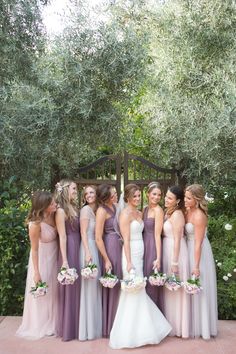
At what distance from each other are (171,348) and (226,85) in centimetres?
418

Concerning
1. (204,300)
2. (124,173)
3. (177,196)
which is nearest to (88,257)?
(177,196)

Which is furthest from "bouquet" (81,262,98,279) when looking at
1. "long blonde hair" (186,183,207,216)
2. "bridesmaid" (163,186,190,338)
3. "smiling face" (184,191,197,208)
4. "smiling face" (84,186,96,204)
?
"long blonde hair" (186,183,207,216)

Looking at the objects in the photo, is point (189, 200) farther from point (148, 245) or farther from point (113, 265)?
point (113, 265)

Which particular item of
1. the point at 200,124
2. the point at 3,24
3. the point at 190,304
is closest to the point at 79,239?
the point at 190,304

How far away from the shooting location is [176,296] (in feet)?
14.4

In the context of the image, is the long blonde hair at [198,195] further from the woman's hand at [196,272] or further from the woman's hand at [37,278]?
the woman's hand at [37,278]

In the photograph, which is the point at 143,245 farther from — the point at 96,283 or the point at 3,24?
the point at 3,24

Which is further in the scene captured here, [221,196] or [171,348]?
[221,196]

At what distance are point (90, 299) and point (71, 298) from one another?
0.65 feet

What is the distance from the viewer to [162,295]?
448cm

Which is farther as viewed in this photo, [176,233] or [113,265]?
[113,265]

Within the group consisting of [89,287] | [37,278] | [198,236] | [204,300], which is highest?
[198,236]

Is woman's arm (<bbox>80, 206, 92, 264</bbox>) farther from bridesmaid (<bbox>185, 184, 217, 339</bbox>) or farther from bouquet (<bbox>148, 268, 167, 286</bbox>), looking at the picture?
bridesmaid (<bbox>185, 184, 217, 339</bbox>)

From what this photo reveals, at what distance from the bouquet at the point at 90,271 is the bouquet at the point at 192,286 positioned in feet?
3.02
